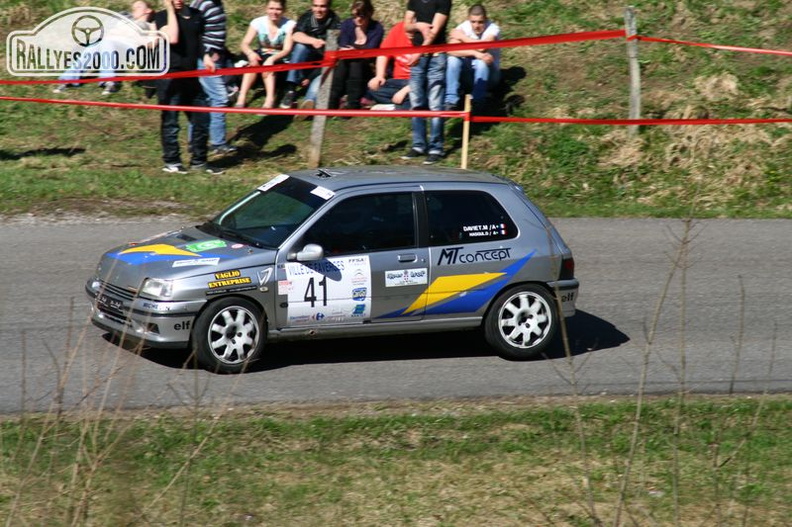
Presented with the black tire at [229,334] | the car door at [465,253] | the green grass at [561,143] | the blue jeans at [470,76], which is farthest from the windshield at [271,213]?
the blue jeans at [470,76]

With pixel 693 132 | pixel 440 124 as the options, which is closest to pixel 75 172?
pixel 440 124

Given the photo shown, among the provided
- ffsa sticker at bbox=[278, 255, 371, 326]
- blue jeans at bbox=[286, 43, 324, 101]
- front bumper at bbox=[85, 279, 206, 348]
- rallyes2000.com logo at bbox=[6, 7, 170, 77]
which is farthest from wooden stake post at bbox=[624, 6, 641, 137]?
front bumper at bbox=[85, 279, 206, 348]

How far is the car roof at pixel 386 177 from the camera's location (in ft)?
32.3

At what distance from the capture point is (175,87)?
15312 millimetres

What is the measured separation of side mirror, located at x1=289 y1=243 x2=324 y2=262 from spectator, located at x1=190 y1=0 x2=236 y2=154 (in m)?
7.10

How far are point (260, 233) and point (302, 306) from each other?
78 cm

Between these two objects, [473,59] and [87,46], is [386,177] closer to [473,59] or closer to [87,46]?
[473,59]

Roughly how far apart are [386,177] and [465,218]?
79cm

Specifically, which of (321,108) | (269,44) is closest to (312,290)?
(321,108)

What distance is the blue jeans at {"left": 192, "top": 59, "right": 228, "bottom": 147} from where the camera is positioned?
625 inches

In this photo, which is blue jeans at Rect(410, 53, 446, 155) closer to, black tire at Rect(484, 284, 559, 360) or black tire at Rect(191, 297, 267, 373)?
black tire at Rect(484, 284, 559, 360)

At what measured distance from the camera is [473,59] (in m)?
17.2

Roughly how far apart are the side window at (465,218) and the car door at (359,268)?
20cm

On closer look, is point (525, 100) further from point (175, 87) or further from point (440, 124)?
point (175, 87)
